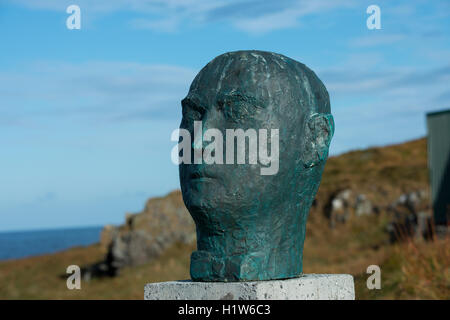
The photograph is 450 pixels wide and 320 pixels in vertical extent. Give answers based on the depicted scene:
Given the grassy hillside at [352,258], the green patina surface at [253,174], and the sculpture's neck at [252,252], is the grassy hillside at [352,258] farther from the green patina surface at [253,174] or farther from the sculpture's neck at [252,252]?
the green patina surface at [253,174]

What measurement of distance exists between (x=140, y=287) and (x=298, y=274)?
6816mm

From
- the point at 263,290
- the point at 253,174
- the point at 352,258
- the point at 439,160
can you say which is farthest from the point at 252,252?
the point at 439,160

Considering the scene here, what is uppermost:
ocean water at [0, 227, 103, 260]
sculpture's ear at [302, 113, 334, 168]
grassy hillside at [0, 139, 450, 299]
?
sculpture's ear at [302, 113, 334, 168]

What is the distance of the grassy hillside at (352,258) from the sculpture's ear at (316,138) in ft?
11.6

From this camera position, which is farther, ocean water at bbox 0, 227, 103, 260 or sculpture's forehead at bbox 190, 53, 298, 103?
ocean water at bbox 0, 227, 103, 260

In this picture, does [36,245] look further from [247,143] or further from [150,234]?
[247,143]

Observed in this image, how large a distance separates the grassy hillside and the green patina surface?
3.53m

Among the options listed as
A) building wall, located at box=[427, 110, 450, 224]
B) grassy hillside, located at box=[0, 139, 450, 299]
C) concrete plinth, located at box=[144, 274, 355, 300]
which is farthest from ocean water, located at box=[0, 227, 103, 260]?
concrete plinth, located at box=[144, 274, 355, 300]

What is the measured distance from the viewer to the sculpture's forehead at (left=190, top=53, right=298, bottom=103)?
4051mm

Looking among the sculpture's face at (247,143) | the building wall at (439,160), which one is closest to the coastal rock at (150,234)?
the building wall at (439,160)

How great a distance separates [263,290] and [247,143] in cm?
100

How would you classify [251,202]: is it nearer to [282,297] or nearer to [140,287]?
[282,297]

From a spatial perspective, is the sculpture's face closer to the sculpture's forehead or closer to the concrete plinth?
the sculpture's forehead
